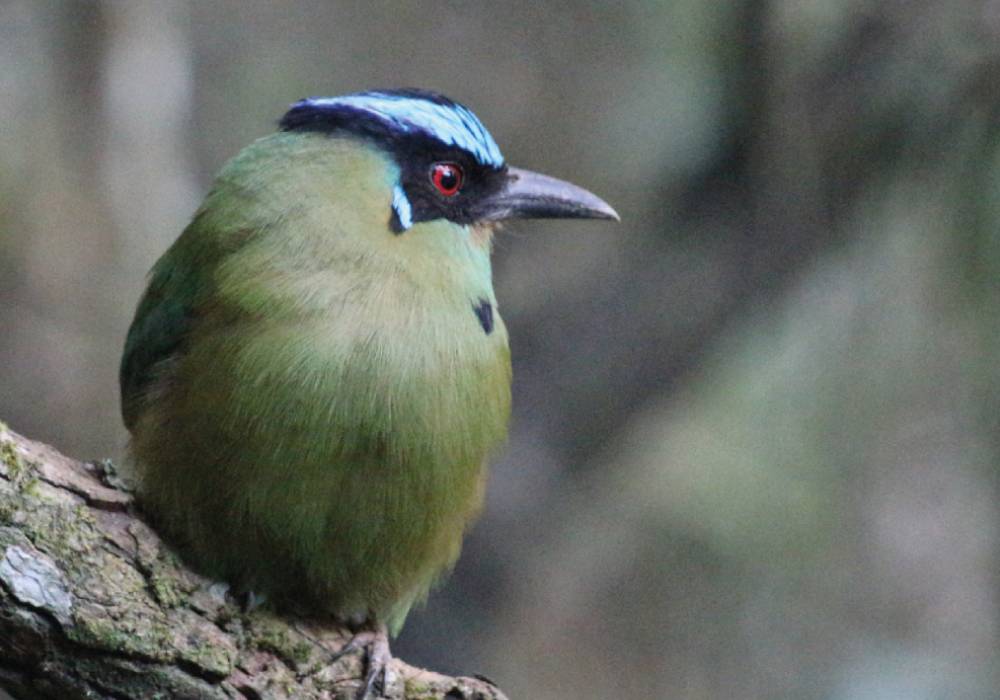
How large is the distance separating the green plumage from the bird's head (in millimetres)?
48

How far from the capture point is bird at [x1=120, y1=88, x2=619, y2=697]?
342 cm

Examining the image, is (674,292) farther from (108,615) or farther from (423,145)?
(108,615)

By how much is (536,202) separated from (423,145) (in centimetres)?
46

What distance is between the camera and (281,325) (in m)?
3.46

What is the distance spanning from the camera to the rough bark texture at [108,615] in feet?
9.71

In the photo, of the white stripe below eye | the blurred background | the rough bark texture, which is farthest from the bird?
the blurred background

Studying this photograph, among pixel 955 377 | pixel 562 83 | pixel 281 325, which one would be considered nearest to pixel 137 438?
pixel 281 325

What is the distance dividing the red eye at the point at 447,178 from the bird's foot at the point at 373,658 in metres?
1.17

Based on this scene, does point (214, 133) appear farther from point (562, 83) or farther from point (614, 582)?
point (614, 582)

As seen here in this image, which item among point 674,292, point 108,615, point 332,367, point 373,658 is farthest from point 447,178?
point 674,292

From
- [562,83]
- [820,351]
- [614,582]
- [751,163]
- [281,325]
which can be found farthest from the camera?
[614,582]

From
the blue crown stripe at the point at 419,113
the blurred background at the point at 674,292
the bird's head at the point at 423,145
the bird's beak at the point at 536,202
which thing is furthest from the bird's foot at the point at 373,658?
the blurred background at the point at 674,292

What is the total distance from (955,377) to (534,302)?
1906 mm

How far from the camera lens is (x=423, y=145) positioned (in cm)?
385
